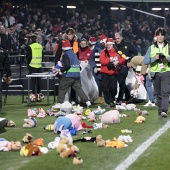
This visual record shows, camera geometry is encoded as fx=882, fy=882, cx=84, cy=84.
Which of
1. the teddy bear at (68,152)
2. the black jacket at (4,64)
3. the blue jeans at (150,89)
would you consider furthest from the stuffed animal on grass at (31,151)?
the blue jeans at (150,89)

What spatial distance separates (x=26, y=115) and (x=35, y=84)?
17.6ft

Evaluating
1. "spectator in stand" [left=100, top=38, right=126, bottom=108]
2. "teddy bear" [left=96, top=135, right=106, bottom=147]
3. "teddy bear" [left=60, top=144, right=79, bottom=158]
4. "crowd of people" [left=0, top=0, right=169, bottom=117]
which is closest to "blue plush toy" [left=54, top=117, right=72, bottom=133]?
"teddy bear" [left=96, top=135, right=106, bottom=147]

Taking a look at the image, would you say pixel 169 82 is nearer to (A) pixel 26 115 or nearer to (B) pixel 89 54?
(A) pixel 26 115

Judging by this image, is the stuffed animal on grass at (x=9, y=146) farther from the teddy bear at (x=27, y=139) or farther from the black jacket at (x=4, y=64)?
the black jacket at (x=4, y=64)

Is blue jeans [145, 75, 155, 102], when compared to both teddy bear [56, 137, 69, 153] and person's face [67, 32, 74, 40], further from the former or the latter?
teddy bear [56, 137, 69, 153]

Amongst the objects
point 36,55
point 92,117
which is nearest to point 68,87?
point 92,117

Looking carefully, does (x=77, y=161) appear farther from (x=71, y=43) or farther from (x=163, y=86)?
(x=71, y=43)

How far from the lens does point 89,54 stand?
2445 centimetres

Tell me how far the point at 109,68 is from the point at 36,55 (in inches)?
179

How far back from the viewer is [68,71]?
71.5 feet

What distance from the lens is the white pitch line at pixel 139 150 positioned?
38.9ft

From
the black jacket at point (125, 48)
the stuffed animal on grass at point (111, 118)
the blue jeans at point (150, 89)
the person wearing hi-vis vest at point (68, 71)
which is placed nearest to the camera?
the stuffed animal on grass at point (111, 118)

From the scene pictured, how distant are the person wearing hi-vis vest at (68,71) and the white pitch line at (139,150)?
200 inches

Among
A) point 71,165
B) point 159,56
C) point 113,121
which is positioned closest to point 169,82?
point 159,56
